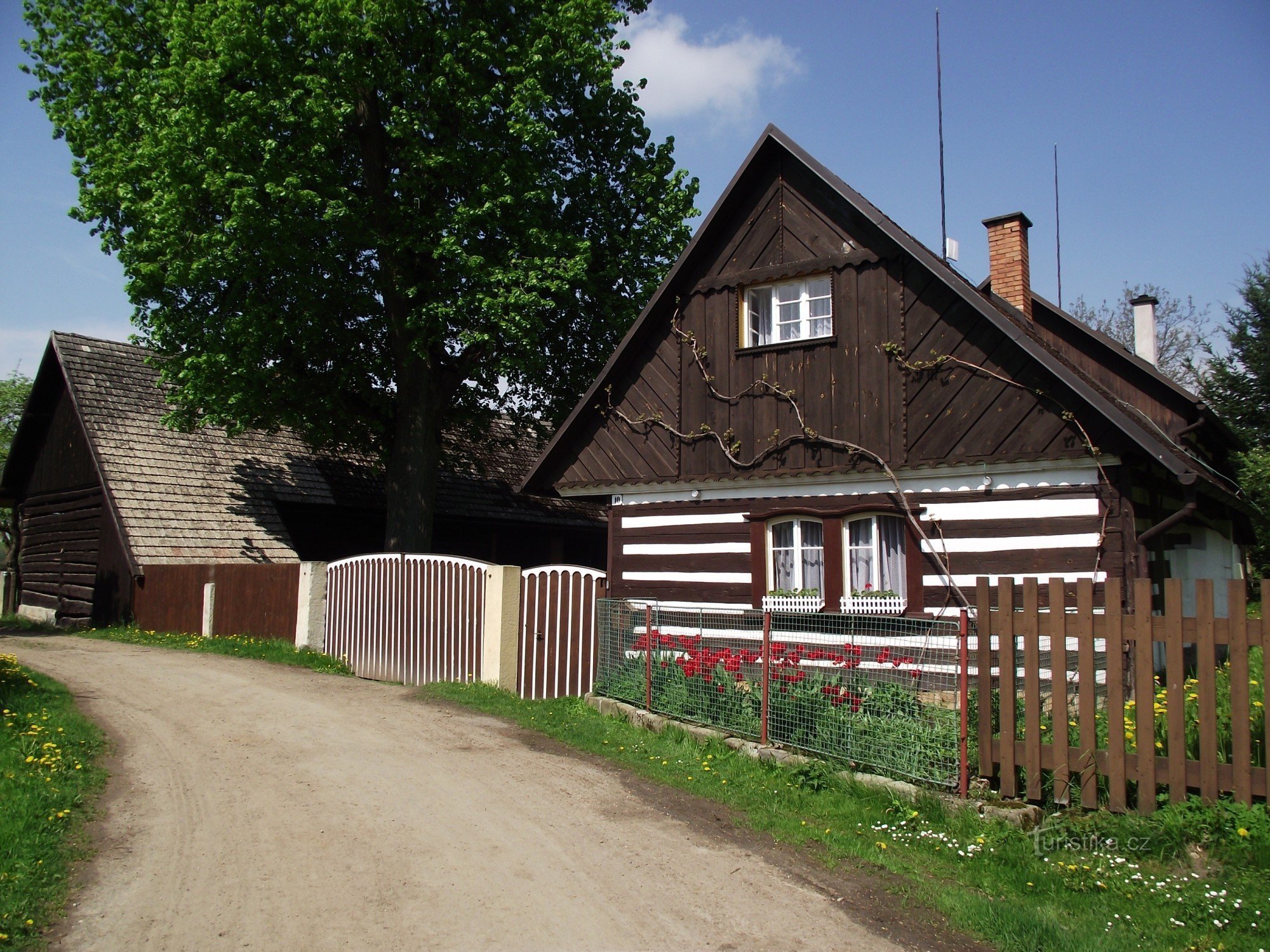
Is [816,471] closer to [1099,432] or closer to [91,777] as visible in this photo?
[1099,432]

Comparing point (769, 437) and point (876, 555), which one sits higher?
point (769, 437)

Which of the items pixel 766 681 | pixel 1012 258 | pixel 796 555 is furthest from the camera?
pixel 1012 258

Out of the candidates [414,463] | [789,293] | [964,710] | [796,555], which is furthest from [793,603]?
[414,463]

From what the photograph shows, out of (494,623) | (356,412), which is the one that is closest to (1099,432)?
(494,623)

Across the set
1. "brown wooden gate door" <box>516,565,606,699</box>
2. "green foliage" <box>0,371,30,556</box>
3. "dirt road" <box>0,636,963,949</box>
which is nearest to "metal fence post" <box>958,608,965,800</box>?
"dirt road" <box>0,636,963,949</box>

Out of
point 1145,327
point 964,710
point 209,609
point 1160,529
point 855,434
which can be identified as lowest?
point 964,710

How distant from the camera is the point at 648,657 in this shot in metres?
10.6

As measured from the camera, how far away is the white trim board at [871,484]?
11367 mm

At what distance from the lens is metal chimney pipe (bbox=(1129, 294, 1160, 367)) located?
19.6 metres

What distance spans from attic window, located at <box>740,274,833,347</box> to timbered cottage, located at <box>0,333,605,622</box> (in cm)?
912

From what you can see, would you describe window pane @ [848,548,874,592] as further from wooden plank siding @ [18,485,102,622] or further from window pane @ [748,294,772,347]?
wooden plank siding @ [18,485,102,622]

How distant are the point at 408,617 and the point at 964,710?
896 cm

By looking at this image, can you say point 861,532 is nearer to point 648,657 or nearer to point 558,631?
point 648,657

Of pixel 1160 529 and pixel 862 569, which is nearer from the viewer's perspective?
pixel 1160 529
